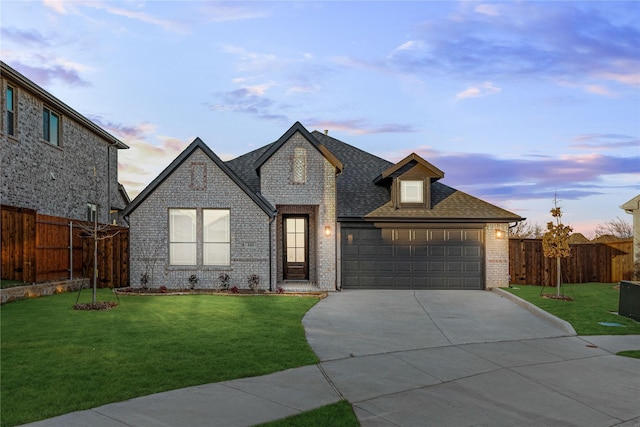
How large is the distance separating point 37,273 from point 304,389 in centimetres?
1212

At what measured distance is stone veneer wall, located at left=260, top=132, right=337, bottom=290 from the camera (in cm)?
1811

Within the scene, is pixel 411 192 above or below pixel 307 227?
above

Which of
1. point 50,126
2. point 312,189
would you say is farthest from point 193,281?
point 50,126

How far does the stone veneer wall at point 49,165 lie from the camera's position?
17.5m

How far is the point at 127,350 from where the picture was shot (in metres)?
8.05

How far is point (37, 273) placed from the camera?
14.9m

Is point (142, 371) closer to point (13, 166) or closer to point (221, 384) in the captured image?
point (221, 384)

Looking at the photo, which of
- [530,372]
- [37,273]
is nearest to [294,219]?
[37,273]

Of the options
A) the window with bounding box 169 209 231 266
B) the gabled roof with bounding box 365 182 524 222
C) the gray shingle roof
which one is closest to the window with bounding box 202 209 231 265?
the window with bounding box 169 209 231 266

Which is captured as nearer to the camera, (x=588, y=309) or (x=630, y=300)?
(x=630, y=300)

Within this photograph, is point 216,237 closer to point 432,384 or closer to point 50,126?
point 50,126

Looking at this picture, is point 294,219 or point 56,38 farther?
point 294,219

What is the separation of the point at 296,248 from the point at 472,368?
13.5 m

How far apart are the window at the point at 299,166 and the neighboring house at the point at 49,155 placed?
693 centimetres
